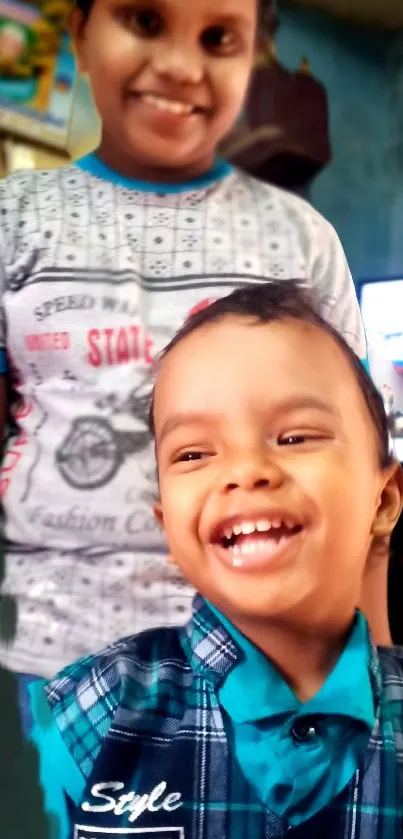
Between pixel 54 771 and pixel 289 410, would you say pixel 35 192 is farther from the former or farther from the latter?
pixel 54 771

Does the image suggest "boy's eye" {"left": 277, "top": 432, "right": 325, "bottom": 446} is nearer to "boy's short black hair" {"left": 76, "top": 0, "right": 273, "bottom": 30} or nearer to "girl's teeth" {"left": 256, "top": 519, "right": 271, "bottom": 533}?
"girl's teeth" {"left": 256, "top": 519, "right": 271, "bottom": 533}

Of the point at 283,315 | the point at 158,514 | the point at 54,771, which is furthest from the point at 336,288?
the point at 54,771

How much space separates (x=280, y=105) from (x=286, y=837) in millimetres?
346

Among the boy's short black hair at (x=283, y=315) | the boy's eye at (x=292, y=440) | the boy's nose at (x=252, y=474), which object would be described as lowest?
the boy's nose at (x=252, y=474)

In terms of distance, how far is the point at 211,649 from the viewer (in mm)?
362

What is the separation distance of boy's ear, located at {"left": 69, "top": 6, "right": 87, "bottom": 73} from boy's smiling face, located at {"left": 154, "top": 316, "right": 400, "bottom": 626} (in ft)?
0.49

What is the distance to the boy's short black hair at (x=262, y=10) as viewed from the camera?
39cm

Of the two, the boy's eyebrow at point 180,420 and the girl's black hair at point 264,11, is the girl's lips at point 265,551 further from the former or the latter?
the girl's black hair at point 264,11

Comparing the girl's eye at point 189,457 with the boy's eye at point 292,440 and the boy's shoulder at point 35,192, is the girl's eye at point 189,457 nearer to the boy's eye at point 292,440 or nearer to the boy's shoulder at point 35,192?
the boy's eye at point 292,440

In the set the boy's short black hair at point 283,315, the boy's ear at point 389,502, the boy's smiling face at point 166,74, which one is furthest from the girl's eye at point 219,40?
the boy's ear at point 389,502

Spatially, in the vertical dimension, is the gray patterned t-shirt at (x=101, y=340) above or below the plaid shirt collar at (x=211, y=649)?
above

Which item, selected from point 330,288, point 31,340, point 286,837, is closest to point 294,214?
point 330,288

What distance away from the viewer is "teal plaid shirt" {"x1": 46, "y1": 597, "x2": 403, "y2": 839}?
34 cm

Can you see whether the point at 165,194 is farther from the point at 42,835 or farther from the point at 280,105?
the point at 42,835
